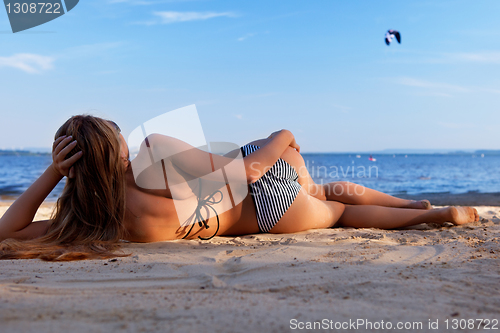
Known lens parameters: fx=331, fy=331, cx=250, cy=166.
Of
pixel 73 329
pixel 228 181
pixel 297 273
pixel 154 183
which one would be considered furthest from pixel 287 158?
pixel 73 329

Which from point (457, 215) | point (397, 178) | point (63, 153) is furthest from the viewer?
point (397, 178)

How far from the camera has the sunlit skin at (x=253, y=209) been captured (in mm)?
2305

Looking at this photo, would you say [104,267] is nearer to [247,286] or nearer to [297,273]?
[247,286]

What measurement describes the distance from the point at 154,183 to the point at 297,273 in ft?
4.01

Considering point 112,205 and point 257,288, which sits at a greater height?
point 112,205

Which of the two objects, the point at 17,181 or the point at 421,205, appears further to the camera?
the point at 17,181

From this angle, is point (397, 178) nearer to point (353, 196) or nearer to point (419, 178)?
point (419, 178)

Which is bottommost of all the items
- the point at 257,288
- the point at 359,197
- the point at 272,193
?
the point at 359,197

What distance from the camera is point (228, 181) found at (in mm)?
2477

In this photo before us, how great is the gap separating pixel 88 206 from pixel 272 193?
1.34 metres

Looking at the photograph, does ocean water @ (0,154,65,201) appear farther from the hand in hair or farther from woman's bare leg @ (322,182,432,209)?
woman's bare leg @ (322,182,432,209)

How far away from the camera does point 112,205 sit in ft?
7.20

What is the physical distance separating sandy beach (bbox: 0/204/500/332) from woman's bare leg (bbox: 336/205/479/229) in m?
0.79

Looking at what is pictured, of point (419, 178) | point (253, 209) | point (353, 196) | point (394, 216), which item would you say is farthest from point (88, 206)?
point (419, 178)
